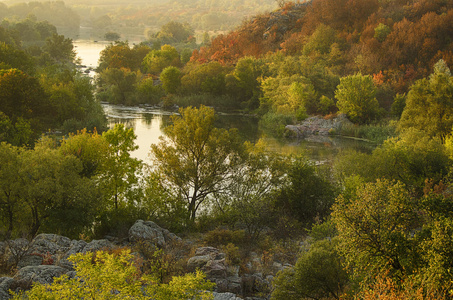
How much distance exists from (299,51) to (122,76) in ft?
111

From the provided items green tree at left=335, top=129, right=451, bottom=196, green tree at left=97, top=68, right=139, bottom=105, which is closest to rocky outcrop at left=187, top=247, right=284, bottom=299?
green tree at left=335, top=129, right=451, bottom=196

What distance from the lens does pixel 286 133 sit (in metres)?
50.5

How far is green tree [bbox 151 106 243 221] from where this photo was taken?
24.1m

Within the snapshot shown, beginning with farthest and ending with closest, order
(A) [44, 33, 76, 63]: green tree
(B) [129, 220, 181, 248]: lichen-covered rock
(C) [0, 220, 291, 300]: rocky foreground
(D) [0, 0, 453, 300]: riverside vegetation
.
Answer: (A) [44, 33, 76, 63]: green tree
(B) [129, 220, 181, 248]: lichen-covered rock
(C) [0, 220, 291, 300]: rocky foreground
(D) [0, 0, 453, 300]: riverside vegetation

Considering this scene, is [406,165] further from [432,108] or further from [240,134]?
[240,134]

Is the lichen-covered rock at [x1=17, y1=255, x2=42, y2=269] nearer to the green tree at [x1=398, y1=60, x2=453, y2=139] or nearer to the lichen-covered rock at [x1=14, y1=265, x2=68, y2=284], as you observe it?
the lichen-covered rock at [x1=14, y1=265, x2=68, y2=284]

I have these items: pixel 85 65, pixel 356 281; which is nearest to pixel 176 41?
pixel 85 65

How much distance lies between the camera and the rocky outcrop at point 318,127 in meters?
51.0

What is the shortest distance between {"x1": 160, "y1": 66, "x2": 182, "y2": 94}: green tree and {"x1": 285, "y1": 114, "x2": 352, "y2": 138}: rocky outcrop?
26456 mm

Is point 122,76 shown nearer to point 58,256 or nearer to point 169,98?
point 169,98

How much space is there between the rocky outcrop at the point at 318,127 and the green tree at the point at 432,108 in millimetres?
15476

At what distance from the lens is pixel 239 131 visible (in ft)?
170

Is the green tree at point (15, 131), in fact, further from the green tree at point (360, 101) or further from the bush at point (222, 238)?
the green tree at point (360, 101)

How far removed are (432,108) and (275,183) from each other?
18.4m
